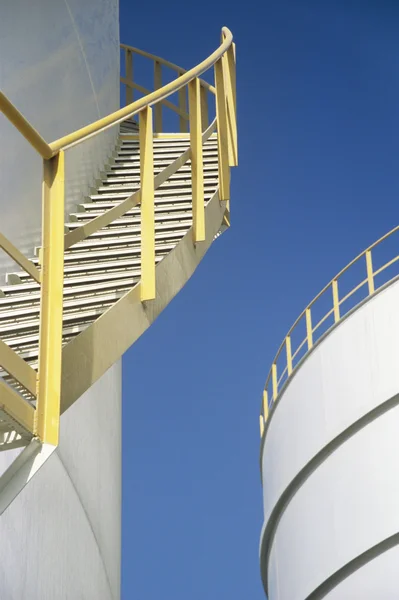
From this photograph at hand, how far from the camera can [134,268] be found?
6.19 metres

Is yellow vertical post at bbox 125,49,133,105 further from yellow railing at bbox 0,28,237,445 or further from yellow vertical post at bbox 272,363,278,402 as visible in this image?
yellow railing at bbox 0,28,237,445

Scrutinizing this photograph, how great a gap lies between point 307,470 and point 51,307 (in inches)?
275

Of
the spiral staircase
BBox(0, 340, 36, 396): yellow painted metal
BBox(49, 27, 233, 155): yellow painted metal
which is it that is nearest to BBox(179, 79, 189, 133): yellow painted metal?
the spiral staircase

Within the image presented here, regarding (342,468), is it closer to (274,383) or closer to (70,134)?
(274,383)

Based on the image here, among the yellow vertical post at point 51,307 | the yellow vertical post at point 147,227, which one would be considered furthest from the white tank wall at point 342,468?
the yellow vertical post at point 51,307

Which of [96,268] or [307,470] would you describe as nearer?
[96,268]

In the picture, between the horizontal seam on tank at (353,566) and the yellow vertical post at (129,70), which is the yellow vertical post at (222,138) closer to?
the horizontal seam on tank at (353,566)

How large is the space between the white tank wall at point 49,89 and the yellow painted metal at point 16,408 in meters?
3.02

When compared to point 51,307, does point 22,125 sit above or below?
above

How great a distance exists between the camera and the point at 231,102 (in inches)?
→ 381

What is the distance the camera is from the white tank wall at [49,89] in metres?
7.46

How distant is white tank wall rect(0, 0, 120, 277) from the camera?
7.46 metres

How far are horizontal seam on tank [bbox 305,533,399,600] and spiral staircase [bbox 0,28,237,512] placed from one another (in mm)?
3416

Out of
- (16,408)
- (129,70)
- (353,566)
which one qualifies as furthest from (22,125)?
(129,70)
